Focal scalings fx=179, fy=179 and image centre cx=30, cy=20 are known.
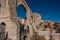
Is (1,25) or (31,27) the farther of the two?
(31,27)

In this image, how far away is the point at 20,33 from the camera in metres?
20.8

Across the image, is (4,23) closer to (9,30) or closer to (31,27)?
(9,30)

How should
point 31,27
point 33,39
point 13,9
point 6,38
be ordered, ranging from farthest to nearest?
point 31,27 < point 33,39 < point 13,9 < point 6,38

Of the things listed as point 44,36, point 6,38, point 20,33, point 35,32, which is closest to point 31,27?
point 35,32

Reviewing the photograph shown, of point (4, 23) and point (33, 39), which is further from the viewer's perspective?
point (33, 39)

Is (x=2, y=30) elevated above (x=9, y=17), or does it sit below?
below

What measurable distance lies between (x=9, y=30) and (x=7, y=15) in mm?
1726

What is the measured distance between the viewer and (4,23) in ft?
66.4

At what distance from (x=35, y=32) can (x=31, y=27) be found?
0.90 metres

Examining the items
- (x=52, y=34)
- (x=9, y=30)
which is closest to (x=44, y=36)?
(x=52, y=34)

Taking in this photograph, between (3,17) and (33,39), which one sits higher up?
(3,17)

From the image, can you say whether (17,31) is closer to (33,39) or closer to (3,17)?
(3,17)

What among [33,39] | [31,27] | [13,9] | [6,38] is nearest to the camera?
[6,38]

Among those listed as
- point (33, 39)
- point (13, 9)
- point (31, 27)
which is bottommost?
point (33, 39)
